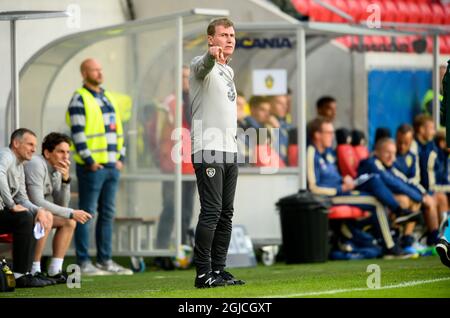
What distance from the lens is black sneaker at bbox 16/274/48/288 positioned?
12602 millimetres

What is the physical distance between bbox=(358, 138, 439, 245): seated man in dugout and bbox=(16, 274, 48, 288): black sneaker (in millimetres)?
6206

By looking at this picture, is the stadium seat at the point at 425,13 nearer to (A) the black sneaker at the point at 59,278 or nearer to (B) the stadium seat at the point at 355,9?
(B) the stadium seat at the point at 355,9

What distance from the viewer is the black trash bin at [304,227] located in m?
16.4

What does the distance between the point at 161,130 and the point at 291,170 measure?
181cm

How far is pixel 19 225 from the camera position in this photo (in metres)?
12.5

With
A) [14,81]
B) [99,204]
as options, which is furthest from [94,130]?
[14,81]

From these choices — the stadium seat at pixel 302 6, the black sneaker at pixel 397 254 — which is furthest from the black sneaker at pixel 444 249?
the stadium seat at pixel 302 6

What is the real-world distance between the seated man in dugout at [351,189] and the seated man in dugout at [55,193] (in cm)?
438

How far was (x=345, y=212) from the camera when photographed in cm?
1734

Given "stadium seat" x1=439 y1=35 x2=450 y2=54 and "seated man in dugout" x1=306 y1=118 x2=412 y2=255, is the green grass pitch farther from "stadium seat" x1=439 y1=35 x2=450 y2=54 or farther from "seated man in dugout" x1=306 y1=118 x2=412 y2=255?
"stadium seat" x1=439 y1=35 x2=450 y2=54

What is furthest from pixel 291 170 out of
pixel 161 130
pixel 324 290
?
pixel 324 290

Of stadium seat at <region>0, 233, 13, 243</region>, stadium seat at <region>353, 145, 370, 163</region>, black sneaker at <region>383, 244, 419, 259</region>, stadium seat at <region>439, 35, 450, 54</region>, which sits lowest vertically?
black sneaker at <region>383, 244, 419, 259</region>

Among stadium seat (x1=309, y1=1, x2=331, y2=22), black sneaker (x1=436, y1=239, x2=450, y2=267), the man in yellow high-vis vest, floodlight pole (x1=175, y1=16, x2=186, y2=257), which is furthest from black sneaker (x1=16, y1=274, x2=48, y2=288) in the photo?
stadium seat (x1=309, y1=1, x2=331, y2=22)
